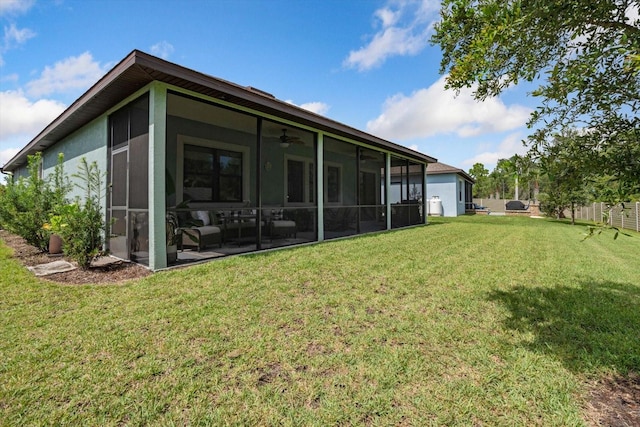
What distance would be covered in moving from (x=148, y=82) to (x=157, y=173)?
1459 mm

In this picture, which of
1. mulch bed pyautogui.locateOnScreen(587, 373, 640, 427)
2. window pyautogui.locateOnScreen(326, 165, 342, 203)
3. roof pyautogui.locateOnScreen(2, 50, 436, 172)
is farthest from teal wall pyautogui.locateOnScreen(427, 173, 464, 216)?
mulch bed pyautogui.locateOnScreen(587, 373, 640, 427)

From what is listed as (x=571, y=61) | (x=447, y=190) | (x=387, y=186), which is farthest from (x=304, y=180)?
(x=447, y=190)

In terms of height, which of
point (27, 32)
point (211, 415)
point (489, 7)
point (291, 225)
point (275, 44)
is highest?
point (275, 44)

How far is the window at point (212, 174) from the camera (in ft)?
25.3

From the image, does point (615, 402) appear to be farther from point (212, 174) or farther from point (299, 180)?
point (299, 180)

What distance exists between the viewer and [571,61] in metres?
2.14

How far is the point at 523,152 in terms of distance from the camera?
2297 mm

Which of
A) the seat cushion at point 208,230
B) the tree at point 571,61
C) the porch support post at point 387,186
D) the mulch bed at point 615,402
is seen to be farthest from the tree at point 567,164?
the porch support post at point 387,186

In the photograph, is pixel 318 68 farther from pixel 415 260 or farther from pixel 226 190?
pixel 415 260

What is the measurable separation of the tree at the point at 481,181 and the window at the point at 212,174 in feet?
168

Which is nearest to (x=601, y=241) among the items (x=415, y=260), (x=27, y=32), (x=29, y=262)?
(x=415, y=260)

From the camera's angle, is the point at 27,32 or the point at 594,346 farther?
the point at 27,32

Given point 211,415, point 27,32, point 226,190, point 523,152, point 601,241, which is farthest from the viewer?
point 601,241

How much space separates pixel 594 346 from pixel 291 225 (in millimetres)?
6257
